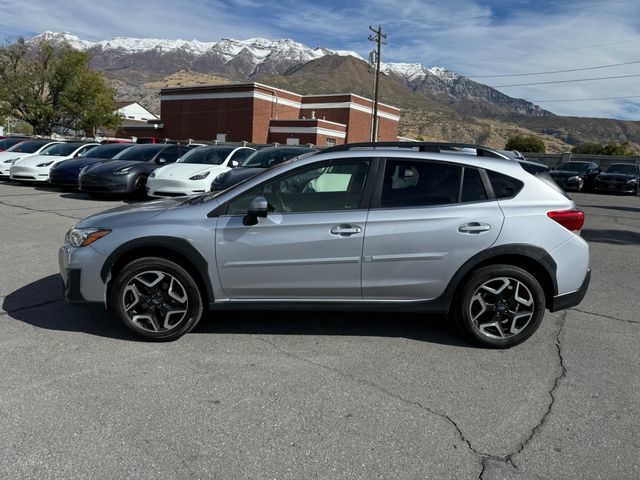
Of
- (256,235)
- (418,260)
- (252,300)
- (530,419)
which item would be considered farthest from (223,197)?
(530,419)

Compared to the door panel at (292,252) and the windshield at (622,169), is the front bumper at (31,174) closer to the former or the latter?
the door panel at (292,252)

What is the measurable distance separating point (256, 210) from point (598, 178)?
2345 centimetres

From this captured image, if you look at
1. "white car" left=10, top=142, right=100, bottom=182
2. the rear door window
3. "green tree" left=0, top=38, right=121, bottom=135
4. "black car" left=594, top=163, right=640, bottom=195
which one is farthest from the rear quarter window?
"green tree" left=0, top=38, right=121, bottom=135

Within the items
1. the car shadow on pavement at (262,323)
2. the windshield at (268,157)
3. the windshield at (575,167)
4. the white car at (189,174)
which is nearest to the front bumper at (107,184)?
the white car at (189,174)

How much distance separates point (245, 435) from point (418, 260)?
76.5 inches

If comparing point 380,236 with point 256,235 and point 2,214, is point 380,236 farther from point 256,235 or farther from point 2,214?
point 2,214

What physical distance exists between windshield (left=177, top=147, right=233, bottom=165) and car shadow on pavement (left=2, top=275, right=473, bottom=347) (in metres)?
8.28

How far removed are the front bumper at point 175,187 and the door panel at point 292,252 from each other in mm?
7949

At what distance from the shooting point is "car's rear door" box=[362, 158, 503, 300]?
411cm

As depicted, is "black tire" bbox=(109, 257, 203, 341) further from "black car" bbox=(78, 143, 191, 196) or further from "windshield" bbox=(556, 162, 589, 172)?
"windshield" bbox=(556, 162, 589, 172)

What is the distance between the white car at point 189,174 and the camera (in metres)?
11.8

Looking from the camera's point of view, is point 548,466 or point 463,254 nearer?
point 548,466

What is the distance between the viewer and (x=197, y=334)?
14.6 feet

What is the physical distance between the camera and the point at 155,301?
13.8 ft
